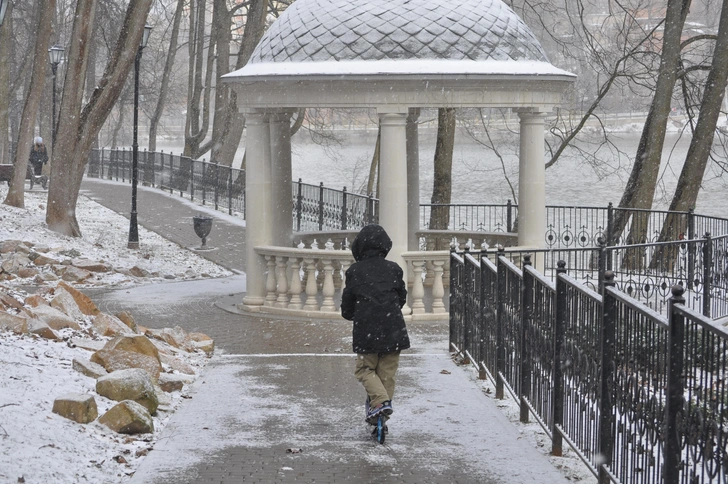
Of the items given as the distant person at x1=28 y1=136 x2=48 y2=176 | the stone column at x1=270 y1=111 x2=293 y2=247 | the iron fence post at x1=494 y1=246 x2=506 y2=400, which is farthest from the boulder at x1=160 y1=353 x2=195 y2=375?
the distant person at x1=28 y1=136 x2=48 y2=176

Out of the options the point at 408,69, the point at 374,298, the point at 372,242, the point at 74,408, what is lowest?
the point at 74,408

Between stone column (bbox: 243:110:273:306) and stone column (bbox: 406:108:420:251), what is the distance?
3156mm

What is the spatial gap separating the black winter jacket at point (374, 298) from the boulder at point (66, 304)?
450cm

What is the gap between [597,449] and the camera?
6309 millimetres

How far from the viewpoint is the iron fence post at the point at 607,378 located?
601 centimetres

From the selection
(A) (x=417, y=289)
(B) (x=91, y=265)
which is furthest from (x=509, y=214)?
(B) (x=91, y=265)

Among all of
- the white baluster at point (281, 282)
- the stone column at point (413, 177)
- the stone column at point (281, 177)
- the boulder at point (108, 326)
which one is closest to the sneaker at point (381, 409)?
the boulder at point (108, 326)

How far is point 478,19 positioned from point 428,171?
48521 millimetres

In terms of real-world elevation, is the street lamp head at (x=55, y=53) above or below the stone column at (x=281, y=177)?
above

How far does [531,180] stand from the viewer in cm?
1499

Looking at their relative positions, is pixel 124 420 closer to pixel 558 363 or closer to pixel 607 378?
pixel 558 363

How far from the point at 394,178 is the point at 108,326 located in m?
4.53

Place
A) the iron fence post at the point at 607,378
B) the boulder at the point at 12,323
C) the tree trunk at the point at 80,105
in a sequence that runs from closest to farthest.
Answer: the iron fence post at the point at 607,378 < the boulder at the point at 12,323 < the tree trunk at the point at 80,105

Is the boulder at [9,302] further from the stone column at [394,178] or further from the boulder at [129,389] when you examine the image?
the stone column at [394,178]
